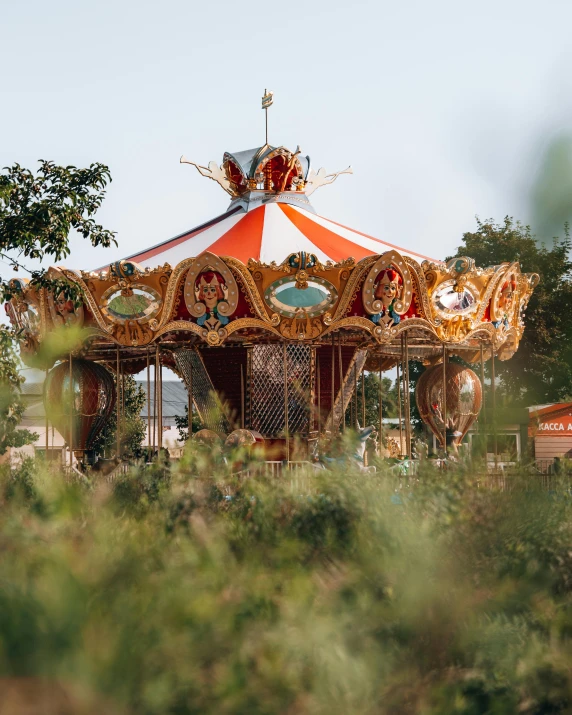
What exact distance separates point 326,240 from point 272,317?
8.28ft

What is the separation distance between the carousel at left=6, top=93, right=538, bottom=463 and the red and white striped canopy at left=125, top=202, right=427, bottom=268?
4 cm

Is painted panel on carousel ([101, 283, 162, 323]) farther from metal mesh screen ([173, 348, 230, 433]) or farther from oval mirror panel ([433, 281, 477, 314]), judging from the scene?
oval mirror panel ([433, 281, 477, 314])

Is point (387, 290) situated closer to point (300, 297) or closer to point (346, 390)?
point (300, 297)

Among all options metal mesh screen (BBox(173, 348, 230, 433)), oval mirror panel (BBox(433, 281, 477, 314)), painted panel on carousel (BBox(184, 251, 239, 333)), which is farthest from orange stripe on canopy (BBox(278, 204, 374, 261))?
metal mesh screen (BBox(173, 348, 230, 433))

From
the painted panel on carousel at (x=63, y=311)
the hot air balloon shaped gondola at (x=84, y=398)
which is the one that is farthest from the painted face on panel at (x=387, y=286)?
the hot air balloon shaped gondola at (x=84, y=398)

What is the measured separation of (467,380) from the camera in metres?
17.3

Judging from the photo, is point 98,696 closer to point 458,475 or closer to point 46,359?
point 46,359

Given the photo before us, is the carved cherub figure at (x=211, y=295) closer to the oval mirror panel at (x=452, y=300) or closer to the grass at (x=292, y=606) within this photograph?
the oval mirror panel at (x=452, y=300)

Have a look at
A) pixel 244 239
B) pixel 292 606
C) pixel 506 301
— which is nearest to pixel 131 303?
pixel 244 239

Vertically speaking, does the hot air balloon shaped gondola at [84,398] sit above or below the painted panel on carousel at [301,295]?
below

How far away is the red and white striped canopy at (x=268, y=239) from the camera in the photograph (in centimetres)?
1501

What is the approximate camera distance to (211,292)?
13.8m

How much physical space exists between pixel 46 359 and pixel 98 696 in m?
1.65

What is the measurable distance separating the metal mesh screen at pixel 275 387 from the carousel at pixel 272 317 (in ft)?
0.07
